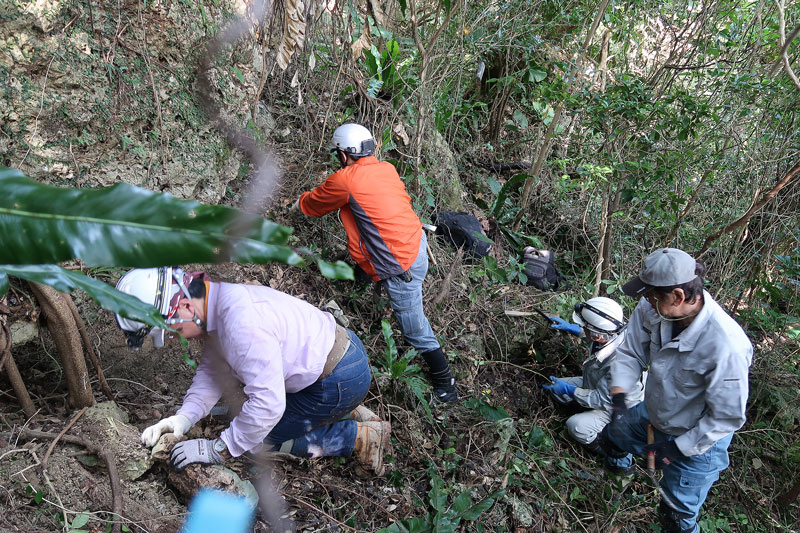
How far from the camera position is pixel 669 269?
2863 mm

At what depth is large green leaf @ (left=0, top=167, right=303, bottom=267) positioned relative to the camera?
80cm

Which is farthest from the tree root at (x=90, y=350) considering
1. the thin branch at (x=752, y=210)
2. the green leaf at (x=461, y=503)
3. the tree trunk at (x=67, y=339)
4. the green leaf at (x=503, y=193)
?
the thin branch at (x=752, y=210)

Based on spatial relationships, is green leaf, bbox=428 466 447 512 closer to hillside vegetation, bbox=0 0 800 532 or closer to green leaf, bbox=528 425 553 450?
hillside vegetation, bbox=0 0 800 532

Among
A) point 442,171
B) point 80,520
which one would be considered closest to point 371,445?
point 80,520

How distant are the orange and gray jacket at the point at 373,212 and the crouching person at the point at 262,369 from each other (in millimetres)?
1003

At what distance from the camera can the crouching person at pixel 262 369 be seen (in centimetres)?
214

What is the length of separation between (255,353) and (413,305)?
1959 millimetres

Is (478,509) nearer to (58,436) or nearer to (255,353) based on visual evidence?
(255,353)

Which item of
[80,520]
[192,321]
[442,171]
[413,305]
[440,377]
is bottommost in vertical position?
[440,377]

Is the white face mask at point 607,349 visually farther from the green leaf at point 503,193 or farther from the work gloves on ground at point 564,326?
the green leaf at point 503,193

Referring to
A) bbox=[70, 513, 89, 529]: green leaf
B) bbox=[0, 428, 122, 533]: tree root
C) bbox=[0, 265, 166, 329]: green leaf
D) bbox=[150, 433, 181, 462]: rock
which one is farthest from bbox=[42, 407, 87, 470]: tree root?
bbox=[0, 265, 166, 329]: green leaf

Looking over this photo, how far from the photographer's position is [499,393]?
4.71m

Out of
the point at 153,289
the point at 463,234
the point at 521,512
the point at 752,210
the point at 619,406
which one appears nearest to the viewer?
the point at 153,289

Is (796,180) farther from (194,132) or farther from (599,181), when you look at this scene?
(194,132)
